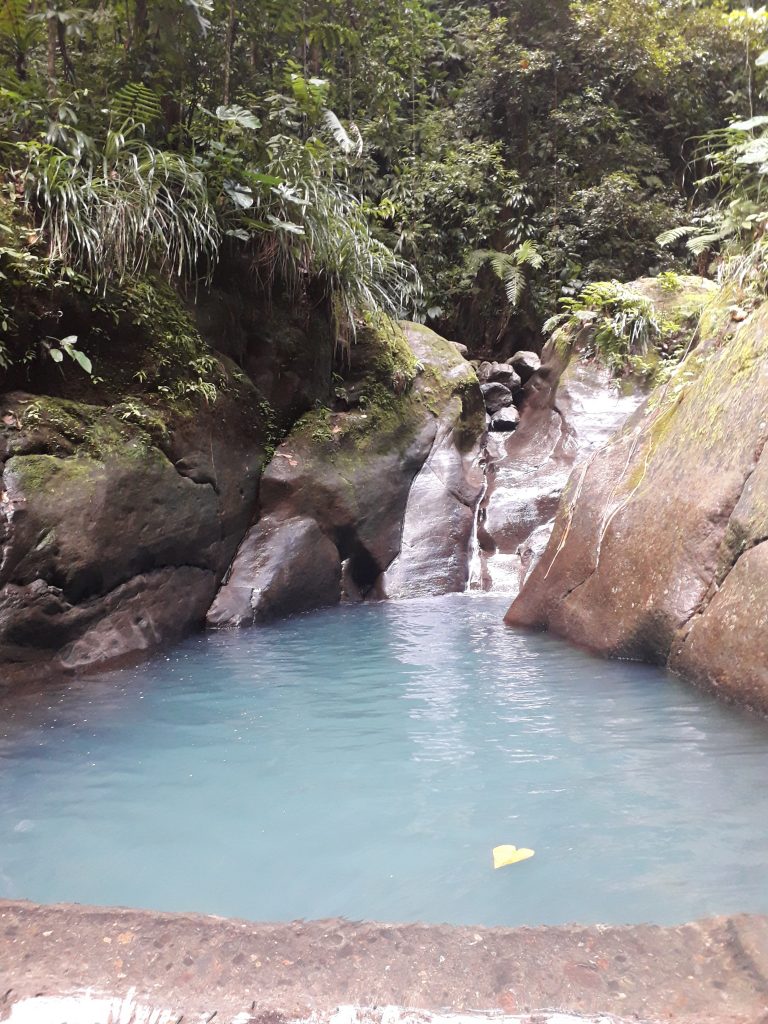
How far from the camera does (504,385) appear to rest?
431 inches

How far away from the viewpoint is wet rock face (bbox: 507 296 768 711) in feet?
12.2

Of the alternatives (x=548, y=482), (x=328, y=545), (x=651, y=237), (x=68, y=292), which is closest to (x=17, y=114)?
(x=68, y=292)

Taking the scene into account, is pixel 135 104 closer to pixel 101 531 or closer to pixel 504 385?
pixel 101 531

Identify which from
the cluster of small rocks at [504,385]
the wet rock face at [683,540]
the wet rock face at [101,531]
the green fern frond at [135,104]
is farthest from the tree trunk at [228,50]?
the cluster of small rocks at [504,385]

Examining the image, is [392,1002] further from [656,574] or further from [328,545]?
[328,545]

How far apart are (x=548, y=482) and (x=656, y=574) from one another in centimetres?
387

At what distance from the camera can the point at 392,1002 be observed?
1481 mm

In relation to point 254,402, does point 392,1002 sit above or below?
below

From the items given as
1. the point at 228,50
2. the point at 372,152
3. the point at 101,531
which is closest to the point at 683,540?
the point at 101,531

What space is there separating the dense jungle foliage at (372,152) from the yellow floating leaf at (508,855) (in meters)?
4.53

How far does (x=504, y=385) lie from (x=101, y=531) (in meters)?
7.37

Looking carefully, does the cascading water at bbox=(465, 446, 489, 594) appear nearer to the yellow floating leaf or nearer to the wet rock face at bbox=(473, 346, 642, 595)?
the wet rock face at bbox=(473, 346, 642, 595)

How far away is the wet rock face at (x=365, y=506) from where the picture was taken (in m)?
6.67

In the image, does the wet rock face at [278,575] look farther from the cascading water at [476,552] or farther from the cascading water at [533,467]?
the cascading water at [533,467]
